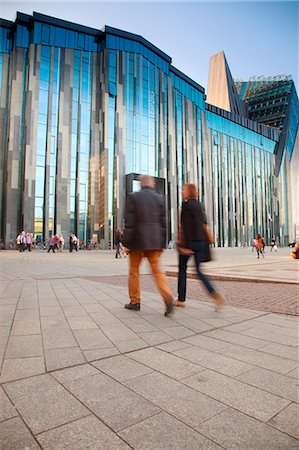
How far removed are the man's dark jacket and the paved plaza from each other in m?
0.97

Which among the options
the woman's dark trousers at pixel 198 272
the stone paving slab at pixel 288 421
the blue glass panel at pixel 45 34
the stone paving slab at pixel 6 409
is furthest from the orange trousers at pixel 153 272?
the blue glass panel at pixel 45 34

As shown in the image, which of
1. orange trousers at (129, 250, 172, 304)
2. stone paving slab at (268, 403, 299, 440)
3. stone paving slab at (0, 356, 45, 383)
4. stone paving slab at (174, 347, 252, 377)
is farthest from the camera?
orange trousers at (129, 250, 172, 304)

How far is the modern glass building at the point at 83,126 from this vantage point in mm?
31422

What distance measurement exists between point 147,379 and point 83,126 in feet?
120

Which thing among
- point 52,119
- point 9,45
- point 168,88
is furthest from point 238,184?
point 9,45

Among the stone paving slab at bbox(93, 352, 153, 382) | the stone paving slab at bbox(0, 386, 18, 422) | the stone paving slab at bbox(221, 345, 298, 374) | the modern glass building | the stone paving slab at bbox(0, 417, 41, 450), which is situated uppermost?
the modern glass building

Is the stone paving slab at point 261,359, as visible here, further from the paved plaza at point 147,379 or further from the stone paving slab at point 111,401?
the stone paving slab at point 111,401

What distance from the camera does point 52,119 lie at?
109 ft

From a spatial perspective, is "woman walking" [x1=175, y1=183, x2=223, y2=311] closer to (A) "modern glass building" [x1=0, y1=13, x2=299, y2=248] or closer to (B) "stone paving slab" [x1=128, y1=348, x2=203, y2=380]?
(B) "stone paving slab" [x1=128, y1=348, x2=203, y2=380]

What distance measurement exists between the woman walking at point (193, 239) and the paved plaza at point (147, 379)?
40 cm

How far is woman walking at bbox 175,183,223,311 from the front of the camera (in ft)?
13.0

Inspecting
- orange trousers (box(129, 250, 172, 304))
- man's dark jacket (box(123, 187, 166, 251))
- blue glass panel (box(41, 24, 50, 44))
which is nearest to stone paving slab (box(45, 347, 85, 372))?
orange trousers (box(129, 250, 172, 304))

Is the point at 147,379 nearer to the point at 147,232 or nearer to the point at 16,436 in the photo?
the point at 16,436

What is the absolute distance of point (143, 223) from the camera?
12.0ft
